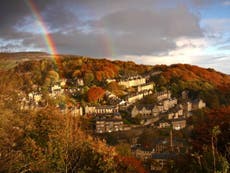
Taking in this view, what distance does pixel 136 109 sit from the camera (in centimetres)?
4612

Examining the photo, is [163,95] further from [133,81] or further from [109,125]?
[109,125]

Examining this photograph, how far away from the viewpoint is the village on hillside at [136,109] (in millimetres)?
26972

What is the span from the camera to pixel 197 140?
16.7 m

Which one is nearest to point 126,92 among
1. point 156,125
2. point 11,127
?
point 156,125

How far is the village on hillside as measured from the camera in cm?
2697

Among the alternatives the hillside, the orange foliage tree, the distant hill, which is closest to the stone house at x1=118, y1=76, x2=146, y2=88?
the hillside

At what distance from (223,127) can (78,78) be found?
4820cm

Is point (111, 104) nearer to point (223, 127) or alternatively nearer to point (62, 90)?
point (62, 90)

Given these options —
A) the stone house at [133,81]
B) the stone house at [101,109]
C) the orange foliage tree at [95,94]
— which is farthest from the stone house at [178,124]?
the stone house at [133,81]

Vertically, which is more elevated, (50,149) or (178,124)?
(50,149)

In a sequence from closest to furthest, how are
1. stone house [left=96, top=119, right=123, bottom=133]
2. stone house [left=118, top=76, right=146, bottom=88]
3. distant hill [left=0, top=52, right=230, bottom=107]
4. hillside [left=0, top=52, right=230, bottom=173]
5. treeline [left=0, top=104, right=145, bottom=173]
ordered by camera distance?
treeline [left=0, top=104, right=145, bottom=173] → hillside [left=0, top=52, right=230, bottom=173] → stone house [left=96, top=119, right=123, bottom=133] → distant hill [left=0, top=52, right=230, bottom=107] → stone house [left=118, top=76, right=146, bottom=88]

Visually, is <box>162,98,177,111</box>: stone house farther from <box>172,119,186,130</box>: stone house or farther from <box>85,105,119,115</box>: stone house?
<box>172,119,186,130</box>: stone house

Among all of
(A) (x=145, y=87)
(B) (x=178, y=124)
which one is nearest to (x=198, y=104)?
(B) (x=178, y=124)

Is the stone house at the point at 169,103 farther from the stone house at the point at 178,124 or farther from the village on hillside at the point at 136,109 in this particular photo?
the stone house at the point at 178,124
